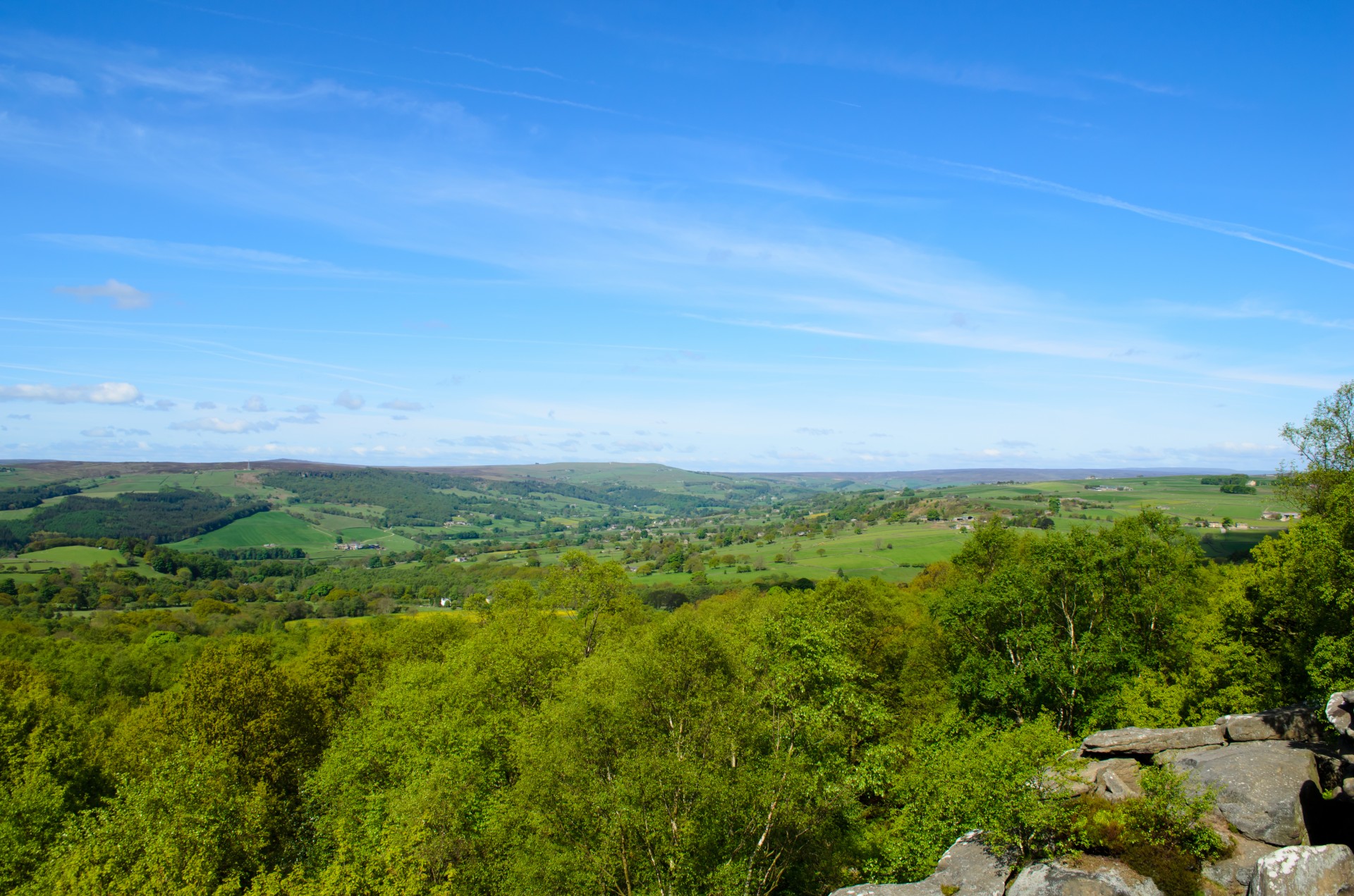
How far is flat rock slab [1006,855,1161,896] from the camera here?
17.8 metres

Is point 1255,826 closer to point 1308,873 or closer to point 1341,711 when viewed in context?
point 1308,873

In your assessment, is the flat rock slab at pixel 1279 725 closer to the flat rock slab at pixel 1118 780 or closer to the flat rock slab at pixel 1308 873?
the flat rock slab at pixel 1118 780

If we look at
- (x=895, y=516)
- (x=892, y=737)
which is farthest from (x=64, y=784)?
(x=895, y=516)

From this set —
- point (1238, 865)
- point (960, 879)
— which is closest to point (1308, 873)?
point (1238, 865)

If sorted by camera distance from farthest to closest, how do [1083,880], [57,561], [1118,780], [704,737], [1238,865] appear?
[57,561] < [704,737] < [1118,780] < [1238,865] < [1083,880]

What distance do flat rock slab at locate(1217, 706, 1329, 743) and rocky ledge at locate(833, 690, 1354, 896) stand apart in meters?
0.03

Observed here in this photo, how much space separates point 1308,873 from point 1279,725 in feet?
33.0

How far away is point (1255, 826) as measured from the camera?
63.2 ft

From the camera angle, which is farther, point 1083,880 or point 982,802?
point 982,802

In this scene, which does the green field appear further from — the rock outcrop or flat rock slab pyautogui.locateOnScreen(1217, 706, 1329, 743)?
the rock outcrop

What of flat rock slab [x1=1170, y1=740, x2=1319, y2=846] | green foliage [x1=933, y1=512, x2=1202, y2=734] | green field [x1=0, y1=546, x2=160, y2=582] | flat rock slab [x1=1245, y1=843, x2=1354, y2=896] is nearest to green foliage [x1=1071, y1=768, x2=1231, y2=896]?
flat rock slab [x1=1170, y1=740, x2=1319, y2=846]

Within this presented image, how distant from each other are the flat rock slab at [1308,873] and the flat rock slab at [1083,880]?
255cm

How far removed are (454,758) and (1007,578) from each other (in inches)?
1189

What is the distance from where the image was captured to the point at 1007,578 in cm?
3909
